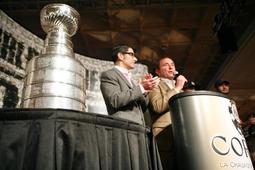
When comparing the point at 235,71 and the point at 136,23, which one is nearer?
the point at 136,23

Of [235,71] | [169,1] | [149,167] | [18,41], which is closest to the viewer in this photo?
[149,167]

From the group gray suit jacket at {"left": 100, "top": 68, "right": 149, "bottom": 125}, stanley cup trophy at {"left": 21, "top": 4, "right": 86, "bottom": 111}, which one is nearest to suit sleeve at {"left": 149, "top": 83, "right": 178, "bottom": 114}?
gray suit jacket at {"left": 100, "top": 68, "right": 149, "bottom": 125}

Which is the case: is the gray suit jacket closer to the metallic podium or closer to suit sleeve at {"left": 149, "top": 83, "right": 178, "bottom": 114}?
suit sleeve at {"left": 149, "top": 83, "right": 178, "bottom": 114}

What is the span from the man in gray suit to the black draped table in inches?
16.1

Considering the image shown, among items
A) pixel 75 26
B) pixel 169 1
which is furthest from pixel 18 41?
pixel 169 1

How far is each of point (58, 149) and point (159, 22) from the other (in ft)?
10.7

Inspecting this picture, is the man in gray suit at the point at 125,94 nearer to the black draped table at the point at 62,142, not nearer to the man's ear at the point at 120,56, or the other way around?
the man's ear at the point at 120,56

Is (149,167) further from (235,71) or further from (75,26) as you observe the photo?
(235,71)

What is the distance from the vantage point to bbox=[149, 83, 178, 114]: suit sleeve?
4.43 ft

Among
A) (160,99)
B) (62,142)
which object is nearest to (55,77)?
(160,99)

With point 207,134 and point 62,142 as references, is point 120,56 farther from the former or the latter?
point 62,142

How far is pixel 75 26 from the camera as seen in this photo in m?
1.85

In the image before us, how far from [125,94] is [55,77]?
0.40 m

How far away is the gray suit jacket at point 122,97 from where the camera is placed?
118 centimetres
